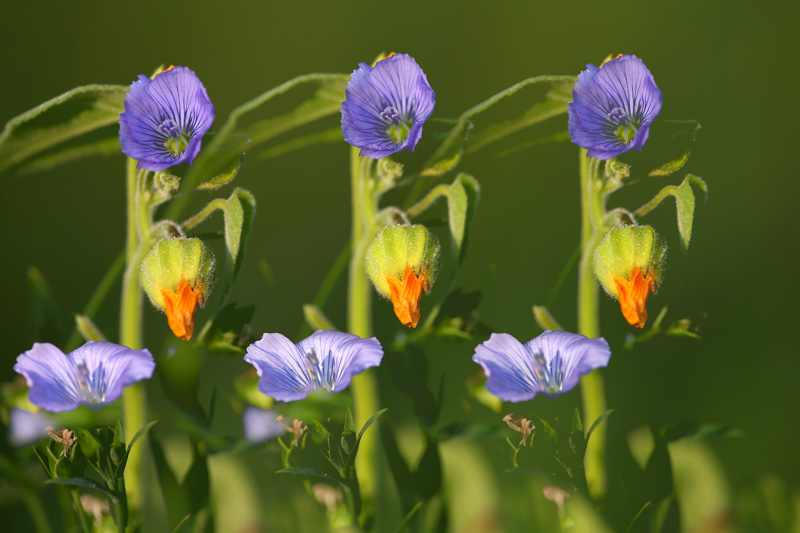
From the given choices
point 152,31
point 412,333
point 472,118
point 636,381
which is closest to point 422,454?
point 412,333

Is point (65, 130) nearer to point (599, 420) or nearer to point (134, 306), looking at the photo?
point (134, 306)

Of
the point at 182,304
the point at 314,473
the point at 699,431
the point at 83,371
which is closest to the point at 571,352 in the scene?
the point at 699,431

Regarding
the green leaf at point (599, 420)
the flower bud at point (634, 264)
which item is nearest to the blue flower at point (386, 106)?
the flower bud at point (634, 264)

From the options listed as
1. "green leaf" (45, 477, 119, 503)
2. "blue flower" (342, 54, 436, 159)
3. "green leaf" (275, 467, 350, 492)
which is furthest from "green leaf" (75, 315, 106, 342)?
"blue flower" (342, 54, 436, 159)

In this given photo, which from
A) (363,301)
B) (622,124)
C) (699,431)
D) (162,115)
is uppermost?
(162,115)

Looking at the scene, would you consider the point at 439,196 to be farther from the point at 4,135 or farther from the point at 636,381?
the point at 4,135

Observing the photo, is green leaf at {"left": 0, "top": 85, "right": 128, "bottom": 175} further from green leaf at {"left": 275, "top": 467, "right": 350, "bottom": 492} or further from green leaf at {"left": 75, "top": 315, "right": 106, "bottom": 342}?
green leaf at {"left": 275, "top": 467, "right": 350, "bottom": 492}
